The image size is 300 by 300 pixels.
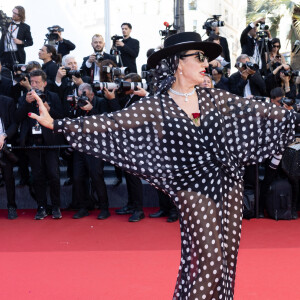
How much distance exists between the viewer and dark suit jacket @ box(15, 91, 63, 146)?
679 cm

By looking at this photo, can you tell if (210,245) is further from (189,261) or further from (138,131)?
(138,131)

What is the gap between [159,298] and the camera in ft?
13.6

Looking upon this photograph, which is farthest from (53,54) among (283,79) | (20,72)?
(283,79)

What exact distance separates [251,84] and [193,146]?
15.4 feet

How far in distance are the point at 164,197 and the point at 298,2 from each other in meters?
13.0

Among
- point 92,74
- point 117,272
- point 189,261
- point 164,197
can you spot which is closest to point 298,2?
point 92,74

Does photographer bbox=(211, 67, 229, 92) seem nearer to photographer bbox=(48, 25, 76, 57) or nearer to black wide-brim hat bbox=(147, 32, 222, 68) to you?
photographer bbox=(48, 25, 76, 57)

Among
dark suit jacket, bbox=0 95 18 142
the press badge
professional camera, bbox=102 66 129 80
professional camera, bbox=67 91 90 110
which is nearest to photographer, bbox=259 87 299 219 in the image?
professional camera, bbox=102 66 129 80

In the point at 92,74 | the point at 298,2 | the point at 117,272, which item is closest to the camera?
the point at 117,272

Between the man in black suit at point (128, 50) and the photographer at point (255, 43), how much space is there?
68.1 inches

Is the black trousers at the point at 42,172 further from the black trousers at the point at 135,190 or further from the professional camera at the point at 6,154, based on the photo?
the black trousers at the point at 135,190

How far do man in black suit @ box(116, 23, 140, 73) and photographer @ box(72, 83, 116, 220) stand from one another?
1.82 m

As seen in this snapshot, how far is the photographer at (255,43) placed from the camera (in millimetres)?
8797

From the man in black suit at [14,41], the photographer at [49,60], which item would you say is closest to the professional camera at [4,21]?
the man in black suit at [14,41]
